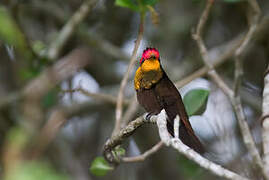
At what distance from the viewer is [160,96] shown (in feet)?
8.60

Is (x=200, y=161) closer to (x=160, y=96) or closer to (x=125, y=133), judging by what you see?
(x=125, y=133)

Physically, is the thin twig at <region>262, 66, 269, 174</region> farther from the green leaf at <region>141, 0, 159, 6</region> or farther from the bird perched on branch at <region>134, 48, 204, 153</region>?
the green leaf at <region>141, 0, 159, 6</region>

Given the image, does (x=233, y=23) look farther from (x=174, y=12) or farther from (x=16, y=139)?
(x=16, y=139)

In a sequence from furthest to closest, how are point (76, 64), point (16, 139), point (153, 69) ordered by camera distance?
point (153, 69)
point (76, 64)
point (16, 139)

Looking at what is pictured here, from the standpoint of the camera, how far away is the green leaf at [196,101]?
8.34ft

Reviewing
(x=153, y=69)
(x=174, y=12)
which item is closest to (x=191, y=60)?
(x=174, y=12)

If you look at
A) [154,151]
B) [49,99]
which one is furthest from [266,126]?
[49,99]

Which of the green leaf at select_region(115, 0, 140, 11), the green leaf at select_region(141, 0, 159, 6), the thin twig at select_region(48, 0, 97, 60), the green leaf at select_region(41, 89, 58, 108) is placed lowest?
the green leaf at select_region(41, 89, 58, 108)

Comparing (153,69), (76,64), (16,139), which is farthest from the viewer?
(153,69)

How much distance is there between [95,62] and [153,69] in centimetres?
172

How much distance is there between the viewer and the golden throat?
267 centimetres

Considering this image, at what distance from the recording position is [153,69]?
8.82 feet

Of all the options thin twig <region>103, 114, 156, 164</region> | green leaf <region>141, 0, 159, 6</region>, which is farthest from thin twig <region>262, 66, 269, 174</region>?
green leaf <region>141, 0, 159, 6</region>

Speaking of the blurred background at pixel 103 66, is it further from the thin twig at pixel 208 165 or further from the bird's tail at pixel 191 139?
the thin twig at pixel 208 165
